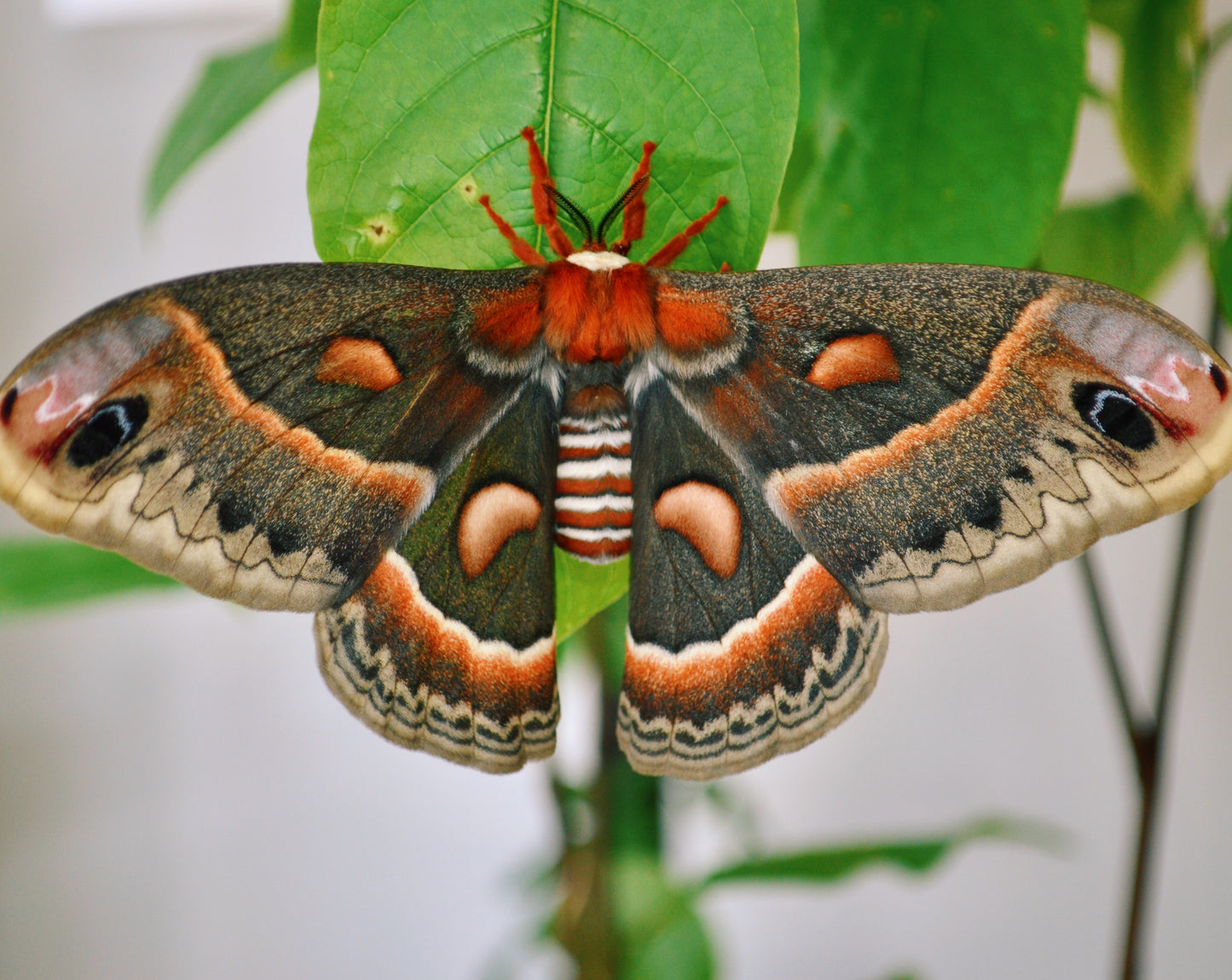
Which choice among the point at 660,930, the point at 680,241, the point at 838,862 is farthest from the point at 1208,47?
the point at 660,930

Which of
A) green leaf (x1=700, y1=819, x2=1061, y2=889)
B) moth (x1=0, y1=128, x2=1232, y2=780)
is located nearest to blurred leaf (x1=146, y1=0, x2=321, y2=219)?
moth (x1=0, y1=128, x2=1232, y2=780)

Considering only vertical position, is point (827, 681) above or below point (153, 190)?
below

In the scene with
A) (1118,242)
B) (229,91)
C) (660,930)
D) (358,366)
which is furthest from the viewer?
(660,930)

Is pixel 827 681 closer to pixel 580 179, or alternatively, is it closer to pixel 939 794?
pixel 580 179

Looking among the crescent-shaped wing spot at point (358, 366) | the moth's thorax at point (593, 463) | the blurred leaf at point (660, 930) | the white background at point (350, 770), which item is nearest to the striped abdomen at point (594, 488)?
the moth's thorax at point (593, 463)

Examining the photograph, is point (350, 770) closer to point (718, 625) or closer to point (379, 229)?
point (718, 625)

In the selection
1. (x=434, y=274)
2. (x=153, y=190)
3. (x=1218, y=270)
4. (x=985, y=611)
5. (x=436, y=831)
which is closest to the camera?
(x=434, y=274)

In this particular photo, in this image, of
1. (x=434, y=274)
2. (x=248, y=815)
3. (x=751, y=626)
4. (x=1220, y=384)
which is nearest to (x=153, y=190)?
(x=434, y=274)

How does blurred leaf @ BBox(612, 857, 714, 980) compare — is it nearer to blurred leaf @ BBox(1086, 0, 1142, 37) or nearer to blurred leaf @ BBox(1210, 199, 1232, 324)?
blurred leaf @ BBox(1210, 199, 1232, 324)
